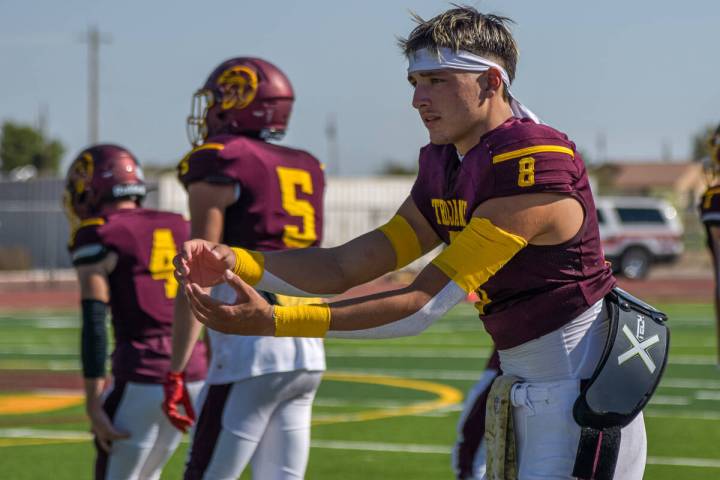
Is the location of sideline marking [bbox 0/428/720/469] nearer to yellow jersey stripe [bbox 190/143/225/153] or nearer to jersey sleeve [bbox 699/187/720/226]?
jersey sleeve [bbox 699/187/720/226]

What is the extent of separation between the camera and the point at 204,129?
19.4ft

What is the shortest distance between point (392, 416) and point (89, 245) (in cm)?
594

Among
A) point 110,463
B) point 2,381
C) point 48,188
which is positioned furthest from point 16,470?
point 48,188

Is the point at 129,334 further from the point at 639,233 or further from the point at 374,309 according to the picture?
the point at 639,233

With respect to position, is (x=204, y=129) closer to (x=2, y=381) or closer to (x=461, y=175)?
(x=461, y=175)

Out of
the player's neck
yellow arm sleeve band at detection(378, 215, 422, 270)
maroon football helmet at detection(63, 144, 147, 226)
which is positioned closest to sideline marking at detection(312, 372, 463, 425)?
maroon football helmet at detection(63, 144, 147, 226)

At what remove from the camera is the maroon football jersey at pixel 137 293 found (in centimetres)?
573

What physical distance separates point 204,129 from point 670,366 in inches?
407

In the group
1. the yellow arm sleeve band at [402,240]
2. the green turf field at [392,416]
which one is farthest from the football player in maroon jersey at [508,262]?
the green turf field at [392,416]

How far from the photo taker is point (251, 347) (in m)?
5.22

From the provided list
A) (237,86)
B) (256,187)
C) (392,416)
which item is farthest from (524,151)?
(392,416)

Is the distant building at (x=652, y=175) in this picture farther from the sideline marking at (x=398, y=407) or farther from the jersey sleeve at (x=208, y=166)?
the jersey sleeve at (x=208, y=166)

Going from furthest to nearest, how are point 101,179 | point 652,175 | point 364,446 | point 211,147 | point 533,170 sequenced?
1. point 652,175
2. point 364,446
3. point 101,179
4. point 211,147
5. point 533,170

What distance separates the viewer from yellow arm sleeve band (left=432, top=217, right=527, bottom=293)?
12.0ft
